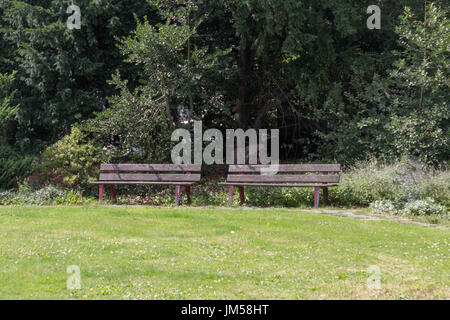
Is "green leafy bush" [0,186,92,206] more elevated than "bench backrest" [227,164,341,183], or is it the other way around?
"bench backrest" [227,164,341,183]

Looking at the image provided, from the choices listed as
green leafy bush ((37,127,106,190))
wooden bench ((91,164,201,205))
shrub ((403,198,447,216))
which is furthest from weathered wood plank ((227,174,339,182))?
green leafy bush ((37,127,106,190))

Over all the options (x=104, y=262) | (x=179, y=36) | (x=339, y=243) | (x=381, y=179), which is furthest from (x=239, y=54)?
(x=104, y=262)

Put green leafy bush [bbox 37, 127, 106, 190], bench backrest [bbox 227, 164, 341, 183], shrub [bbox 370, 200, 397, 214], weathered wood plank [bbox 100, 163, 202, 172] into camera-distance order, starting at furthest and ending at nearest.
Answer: green leafy bush [bbox 37, 127, 106, 190] < weathered wood plank [bbox 100, 163, 202, 172] < bench backrest [bbox 227, 164, 341, 183] < shrub [bbox 370, 200, 397, 214]

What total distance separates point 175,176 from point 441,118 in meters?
6.60

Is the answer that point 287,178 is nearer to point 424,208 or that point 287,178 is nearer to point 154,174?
point 424,208

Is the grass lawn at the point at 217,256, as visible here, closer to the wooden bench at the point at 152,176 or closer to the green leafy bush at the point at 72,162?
the wooden bench at the point at 152,176

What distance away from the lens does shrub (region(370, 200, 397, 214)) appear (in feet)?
31.2

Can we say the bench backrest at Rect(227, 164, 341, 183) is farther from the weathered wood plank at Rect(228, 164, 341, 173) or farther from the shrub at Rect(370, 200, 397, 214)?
the shrub at Rect(370, 200, 397, 214)

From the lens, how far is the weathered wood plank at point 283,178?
34.5ft

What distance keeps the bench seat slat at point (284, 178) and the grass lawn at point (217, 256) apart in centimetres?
177

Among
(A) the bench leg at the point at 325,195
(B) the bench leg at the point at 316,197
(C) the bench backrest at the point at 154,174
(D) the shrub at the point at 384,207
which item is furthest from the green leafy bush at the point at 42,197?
(D) the shrub at the point at 384,207

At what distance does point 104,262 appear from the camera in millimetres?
5445

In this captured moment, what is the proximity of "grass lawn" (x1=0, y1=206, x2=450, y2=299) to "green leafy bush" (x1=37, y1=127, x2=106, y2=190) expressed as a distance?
3.74 meters

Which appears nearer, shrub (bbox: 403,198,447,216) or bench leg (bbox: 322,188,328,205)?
shrub (bbox: 403,198,447,216)
